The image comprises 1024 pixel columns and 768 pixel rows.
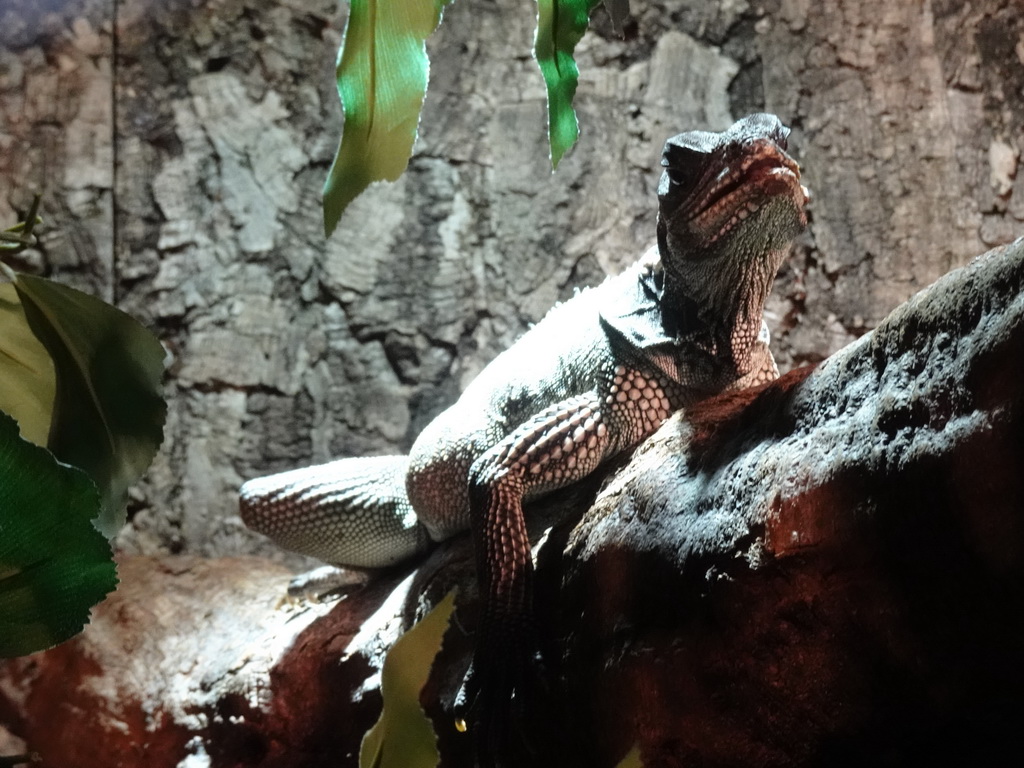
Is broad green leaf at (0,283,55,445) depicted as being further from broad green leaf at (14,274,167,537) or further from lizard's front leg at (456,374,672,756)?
lizard's front leg at (456,374,672,756)

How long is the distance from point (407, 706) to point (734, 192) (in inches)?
64.2

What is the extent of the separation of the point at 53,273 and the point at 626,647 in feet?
11.7

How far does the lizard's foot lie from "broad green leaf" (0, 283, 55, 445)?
6.62 ft

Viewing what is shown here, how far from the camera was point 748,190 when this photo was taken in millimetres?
2412

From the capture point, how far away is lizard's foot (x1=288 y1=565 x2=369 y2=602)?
12.8 feet

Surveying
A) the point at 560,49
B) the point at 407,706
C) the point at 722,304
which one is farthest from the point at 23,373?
the point at 722,304

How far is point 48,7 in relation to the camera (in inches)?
175

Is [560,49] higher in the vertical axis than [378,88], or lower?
higher

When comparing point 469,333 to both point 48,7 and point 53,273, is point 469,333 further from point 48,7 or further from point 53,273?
point 48,7

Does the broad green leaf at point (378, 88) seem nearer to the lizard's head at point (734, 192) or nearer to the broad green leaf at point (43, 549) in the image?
the broad green leaf at point (43, 549)

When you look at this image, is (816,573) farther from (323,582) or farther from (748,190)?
(323,582)

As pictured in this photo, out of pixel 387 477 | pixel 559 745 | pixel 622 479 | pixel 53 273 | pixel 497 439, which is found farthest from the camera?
pixel 53 273

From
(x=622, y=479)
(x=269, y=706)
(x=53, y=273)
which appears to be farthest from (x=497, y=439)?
(x=53, y=273)

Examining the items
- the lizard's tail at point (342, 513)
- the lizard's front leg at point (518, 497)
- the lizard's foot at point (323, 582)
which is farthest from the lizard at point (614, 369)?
the lizard's foot at point (323, 582)
